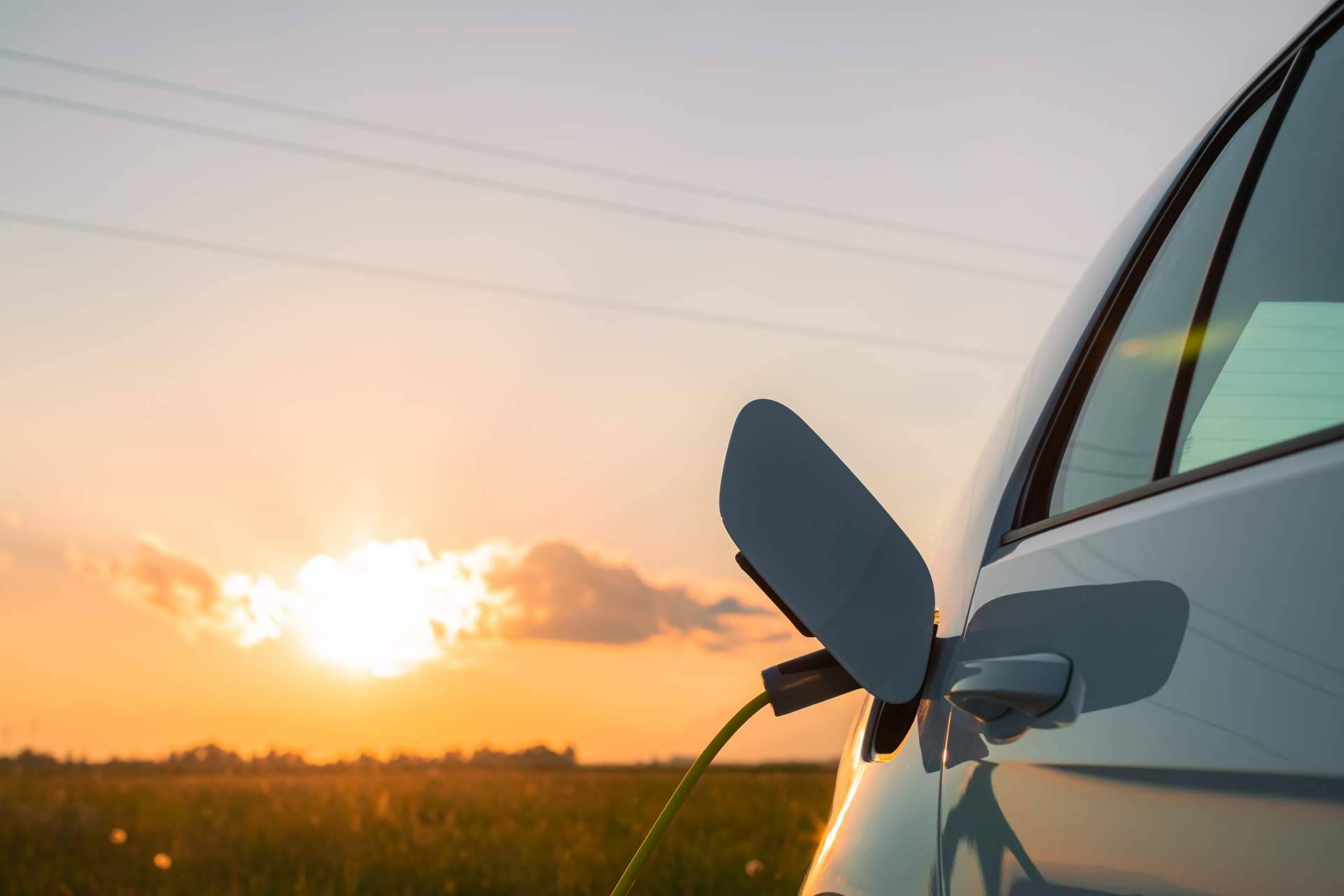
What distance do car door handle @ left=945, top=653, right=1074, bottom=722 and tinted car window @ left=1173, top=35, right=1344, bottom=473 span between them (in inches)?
9.3

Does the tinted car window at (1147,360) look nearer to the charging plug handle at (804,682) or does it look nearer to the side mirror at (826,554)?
the side mirror at (826,554)

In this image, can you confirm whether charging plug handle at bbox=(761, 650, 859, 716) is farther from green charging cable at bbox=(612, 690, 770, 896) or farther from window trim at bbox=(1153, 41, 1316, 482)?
window trim at bbox=(1153, 41, 1316, 482)

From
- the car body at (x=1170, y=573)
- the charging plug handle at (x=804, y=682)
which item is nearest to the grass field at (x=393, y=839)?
the charging plug handle at (x=804, y=682)

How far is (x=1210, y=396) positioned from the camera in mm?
1128

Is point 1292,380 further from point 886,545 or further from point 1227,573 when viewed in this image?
point 886,545

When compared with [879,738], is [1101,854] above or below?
below

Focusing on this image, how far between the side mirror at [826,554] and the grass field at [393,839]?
16.2 ft

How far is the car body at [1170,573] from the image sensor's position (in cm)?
75

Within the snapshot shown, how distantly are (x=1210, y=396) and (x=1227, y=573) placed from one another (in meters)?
0.36

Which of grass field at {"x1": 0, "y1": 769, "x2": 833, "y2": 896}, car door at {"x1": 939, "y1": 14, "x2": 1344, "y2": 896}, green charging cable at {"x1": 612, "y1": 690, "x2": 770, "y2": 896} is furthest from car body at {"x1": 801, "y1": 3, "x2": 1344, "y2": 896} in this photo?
grass field at {"x1": 0, "y1": 769, "x2": 833, "y2": 896}

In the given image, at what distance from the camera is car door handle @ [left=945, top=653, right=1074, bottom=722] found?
98cm

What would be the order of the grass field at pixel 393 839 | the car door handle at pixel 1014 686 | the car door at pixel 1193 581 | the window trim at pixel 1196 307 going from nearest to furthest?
1. the car door at pixel 1193 581
2. the car door handle at pixel 1014 686
3. the window trim at pixel 1196 307
4. the grass field at pixel 393 839

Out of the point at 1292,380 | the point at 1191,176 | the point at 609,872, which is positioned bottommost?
the point at 609,872

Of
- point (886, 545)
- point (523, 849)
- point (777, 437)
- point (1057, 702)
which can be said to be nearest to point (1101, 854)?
point (1057, 702)
